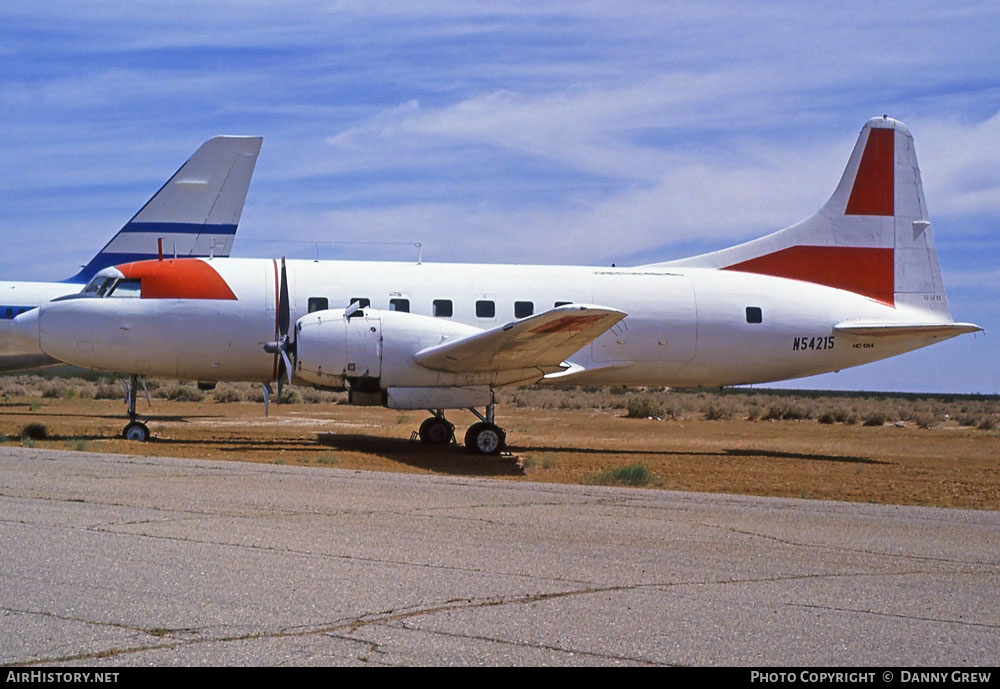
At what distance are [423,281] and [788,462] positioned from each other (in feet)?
28.4

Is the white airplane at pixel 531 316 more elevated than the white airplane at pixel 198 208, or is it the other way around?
the white airplane at pixel 198 208

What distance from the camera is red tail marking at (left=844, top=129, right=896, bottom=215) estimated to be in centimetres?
2512

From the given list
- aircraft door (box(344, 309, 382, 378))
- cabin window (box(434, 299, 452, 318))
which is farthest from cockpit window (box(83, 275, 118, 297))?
cabin window (box(434, 299, 452, 318))

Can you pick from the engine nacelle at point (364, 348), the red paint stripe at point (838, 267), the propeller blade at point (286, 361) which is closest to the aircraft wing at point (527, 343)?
the engine nacelle at point (364, 348)

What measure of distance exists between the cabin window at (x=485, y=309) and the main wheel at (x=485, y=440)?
8.05 ft

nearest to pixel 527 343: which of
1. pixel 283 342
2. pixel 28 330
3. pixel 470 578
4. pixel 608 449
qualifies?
pixel 283 342

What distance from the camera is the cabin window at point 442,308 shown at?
22328 millimetres

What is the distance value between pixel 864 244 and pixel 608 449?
25.1ft

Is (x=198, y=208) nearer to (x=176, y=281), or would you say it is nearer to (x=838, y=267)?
(x=176, y=281)

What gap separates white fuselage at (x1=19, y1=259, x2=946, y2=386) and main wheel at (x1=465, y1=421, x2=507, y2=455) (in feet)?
7.10

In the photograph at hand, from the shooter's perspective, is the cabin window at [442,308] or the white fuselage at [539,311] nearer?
the white fuselage at [539,311]

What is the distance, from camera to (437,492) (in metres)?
12.8

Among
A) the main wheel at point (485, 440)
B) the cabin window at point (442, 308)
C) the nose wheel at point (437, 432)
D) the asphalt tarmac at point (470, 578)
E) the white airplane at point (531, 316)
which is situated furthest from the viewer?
the nose wheel at point (437, 432)

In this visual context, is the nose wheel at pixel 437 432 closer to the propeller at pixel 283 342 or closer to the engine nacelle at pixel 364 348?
the engine nacelle at pixel 364 348
